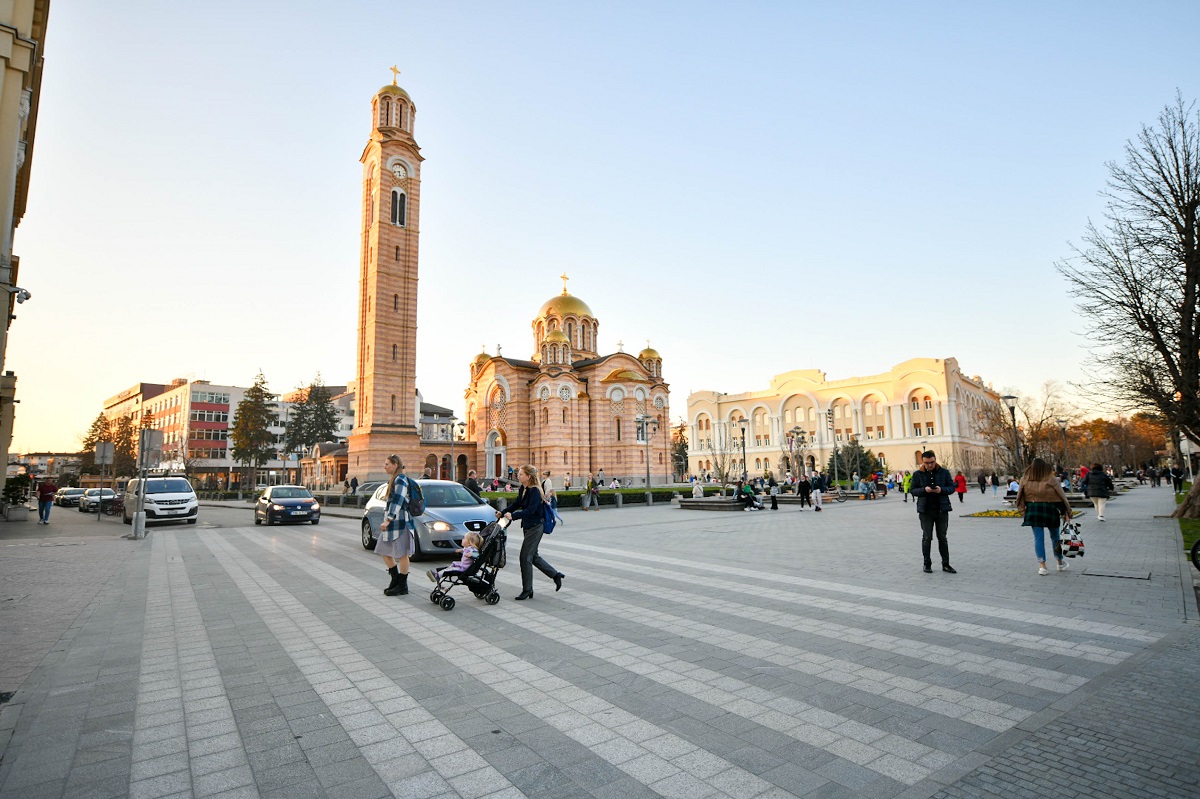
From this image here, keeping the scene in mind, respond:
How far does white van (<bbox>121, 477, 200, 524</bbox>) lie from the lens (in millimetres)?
21906

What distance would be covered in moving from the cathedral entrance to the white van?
115ft

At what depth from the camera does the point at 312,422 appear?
62875 millimetres

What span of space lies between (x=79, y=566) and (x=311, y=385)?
56891 millimetres

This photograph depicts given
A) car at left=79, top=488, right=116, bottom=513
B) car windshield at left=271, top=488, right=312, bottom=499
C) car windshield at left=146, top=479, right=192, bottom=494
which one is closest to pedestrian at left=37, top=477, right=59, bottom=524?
car windshield at left=146, top=479, right=192, bottom=494

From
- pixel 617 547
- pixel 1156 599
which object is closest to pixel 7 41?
pixel 617 547

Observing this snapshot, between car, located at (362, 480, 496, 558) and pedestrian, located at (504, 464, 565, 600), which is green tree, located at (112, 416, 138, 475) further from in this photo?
pedestrian, located at (504, 464, 565, 600)

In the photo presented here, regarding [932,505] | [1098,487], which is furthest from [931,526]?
[1098,487]

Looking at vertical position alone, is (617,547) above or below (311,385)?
below

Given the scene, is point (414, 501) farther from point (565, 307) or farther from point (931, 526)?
point (565, 307)

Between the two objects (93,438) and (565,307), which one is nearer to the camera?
(565,307)

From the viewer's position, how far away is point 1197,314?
1525 centimetres

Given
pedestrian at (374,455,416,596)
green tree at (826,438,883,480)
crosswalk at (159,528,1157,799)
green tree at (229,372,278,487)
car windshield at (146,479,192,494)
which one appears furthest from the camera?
green tree at (229,372,278,487)

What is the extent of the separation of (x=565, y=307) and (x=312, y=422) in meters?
28.6

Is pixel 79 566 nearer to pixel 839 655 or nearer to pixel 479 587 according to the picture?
pixel 479 587
